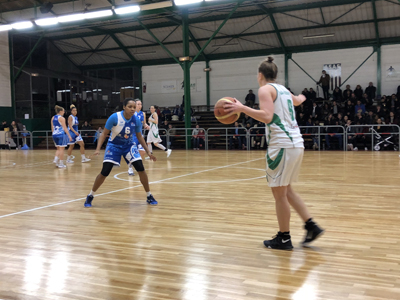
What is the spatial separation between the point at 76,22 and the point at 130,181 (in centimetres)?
1488

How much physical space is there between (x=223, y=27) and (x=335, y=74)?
6.59 m

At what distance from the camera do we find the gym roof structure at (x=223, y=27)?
746 inches

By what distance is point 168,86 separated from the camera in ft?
87.4

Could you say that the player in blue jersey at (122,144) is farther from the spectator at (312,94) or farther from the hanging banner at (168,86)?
the hanging banner at (168,86)

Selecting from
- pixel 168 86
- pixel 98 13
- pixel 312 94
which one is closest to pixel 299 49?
pixel 312 94

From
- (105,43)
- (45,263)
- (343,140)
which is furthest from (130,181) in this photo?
(105,43)

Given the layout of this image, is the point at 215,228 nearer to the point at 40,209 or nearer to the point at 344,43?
the point at 40,209

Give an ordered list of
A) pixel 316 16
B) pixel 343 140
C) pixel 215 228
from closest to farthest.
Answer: pixel 215 228 < pixel 343 140 < pixel 316 16

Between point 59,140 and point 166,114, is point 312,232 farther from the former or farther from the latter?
point 166,114

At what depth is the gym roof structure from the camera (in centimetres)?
1895

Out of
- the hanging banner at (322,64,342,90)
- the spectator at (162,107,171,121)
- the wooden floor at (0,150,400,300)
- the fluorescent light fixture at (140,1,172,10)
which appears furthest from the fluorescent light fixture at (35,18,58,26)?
the hanging banner at (322,64,342,90)

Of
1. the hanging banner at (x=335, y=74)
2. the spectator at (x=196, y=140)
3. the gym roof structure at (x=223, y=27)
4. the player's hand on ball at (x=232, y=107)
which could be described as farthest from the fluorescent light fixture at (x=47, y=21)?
the player's hand on ball at (x=232, y=107)

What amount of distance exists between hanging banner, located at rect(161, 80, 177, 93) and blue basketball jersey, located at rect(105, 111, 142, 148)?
68.5 ft

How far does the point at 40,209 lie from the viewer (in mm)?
5688
